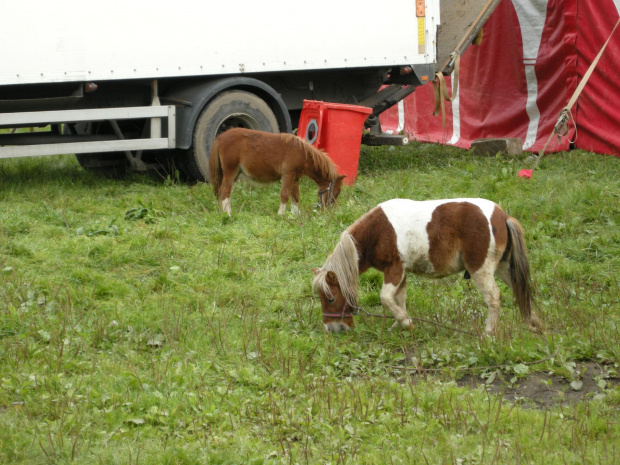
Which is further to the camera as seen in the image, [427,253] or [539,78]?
[539,78]

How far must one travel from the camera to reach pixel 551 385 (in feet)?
14.5

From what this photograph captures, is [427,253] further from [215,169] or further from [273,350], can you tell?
[215,169]

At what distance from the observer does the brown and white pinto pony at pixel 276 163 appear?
27.9ft

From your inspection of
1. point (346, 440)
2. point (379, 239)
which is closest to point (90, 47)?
point (379, 239)

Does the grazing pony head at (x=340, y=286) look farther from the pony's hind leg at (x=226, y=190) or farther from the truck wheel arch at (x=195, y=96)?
the truck wheel arch at (x=195, y=96)

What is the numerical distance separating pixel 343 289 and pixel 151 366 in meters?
1.34

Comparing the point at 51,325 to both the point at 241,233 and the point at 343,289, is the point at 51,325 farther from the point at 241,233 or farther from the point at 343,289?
the point at 241,233

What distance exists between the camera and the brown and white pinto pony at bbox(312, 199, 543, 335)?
16.8 feet

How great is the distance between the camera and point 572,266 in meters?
6.51

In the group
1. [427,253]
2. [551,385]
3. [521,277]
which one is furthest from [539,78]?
[551,385]

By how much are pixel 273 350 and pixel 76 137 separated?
19.3 ft

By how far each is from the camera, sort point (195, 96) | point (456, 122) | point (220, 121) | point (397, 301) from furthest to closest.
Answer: point (456, 122) < point (220, 121) < point (195, 96) < point (397, 301)

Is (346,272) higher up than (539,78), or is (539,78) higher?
(539,78)

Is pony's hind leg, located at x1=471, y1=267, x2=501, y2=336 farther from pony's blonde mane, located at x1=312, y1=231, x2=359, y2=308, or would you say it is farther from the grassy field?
pony's blonde mane, located at x1=312, y1=231, x2=359, y2=308
